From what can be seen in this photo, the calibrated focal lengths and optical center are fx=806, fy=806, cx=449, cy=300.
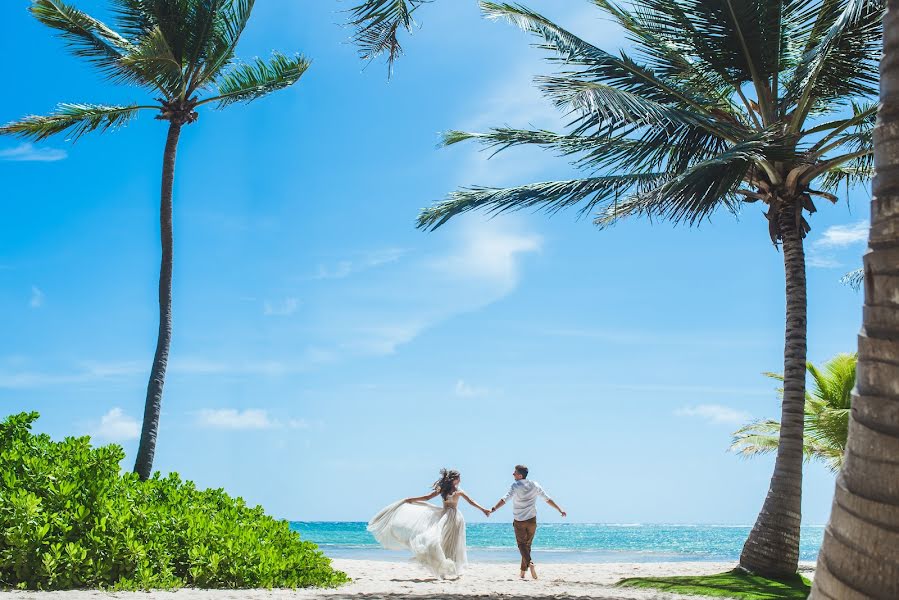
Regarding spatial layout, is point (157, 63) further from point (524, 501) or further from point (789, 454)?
point (789, 454)

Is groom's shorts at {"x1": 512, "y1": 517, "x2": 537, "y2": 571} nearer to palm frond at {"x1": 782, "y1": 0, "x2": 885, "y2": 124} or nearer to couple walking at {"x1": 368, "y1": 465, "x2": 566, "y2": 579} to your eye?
couple walking at {"x1": 368, "y1": 465, "x2": 566, "y2": 579}

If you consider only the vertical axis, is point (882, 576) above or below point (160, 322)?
below

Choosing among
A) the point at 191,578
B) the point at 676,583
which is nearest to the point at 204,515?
the point at 191,578

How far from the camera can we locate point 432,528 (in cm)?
1253

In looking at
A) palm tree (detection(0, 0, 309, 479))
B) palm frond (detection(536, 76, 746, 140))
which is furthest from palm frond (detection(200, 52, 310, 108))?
palm frond (detection(536, 76, 746, 140))

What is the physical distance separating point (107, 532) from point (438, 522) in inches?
217

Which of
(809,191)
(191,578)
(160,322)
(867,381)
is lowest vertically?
(191,578)

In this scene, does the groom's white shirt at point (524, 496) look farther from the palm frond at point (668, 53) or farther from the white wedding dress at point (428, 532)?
the palm frond at point (668, 53)

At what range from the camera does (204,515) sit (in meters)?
9.91

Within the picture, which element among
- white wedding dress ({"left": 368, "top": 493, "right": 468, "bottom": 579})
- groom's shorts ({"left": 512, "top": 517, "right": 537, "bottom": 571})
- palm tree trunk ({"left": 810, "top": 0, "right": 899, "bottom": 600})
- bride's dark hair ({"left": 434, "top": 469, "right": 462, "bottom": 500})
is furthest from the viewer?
groom's shorts ({"left": 512, "top": 517, "right": 537, "bottom": 571})

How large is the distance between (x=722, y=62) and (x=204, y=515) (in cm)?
998

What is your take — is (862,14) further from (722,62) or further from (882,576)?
(882,576)

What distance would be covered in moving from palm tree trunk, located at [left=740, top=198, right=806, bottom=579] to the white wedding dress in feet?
14.0

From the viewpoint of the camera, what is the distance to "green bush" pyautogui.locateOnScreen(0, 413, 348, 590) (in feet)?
26.1
